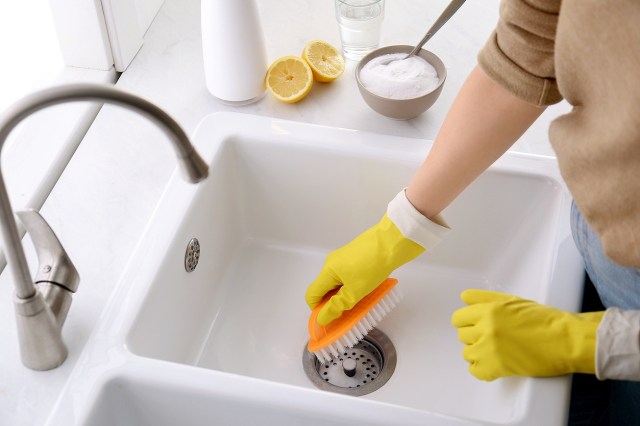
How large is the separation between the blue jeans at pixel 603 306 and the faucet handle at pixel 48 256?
2.07 ft

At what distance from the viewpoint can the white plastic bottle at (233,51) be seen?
4.08ft

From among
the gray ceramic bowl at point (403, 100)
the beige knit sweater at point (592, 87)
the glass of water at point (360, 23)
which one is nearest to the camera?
the beige knit sweater at point (592, 87)

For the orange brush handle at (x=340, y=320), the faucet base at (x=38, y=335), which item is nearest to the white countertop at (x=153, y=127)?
the faucet base at (x=38, y=335)

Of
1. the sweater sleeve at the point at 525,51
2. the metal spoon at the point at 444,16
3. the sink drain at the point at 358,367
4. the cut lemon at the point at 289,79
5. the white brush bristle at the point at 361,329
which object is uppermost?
the sweater sleeve at the point at 525,51

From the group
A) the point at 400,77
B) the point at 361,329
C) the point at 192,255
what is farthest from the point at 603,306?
the point at 192,255

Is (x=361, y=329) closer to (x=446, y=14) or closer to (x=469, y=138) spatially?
(x=469, y=138)

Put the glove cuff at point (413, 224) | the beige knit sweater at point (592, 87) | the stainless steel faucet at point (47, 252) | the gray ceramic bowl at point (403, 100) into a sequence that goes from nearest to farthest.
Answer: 1. the stainless steel faucet at point (47, 252)
2. the beige knit sweater at point (592, 87)
3. the glove cuff at point (413, 224)
4. the gray ceramic bowl at point (403, 100)

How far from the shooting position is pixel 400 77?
130 centimetres

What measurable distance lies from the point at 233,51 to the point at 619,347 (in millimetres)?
700

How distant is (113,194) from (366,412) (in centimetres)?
50

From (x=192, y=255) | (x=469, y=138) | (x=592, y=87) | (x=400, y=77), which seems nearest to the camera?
(x=592, y=87)

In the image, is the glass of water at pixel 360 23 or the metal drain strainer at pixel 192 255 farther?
the glass of water at pixel 360 23

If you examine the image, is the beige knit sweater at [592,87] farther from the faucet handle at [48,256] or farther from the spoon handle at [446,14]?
the faucet handle at [48,256]

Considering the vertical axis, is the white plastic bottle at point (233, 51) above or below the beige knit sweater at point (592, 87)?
below
